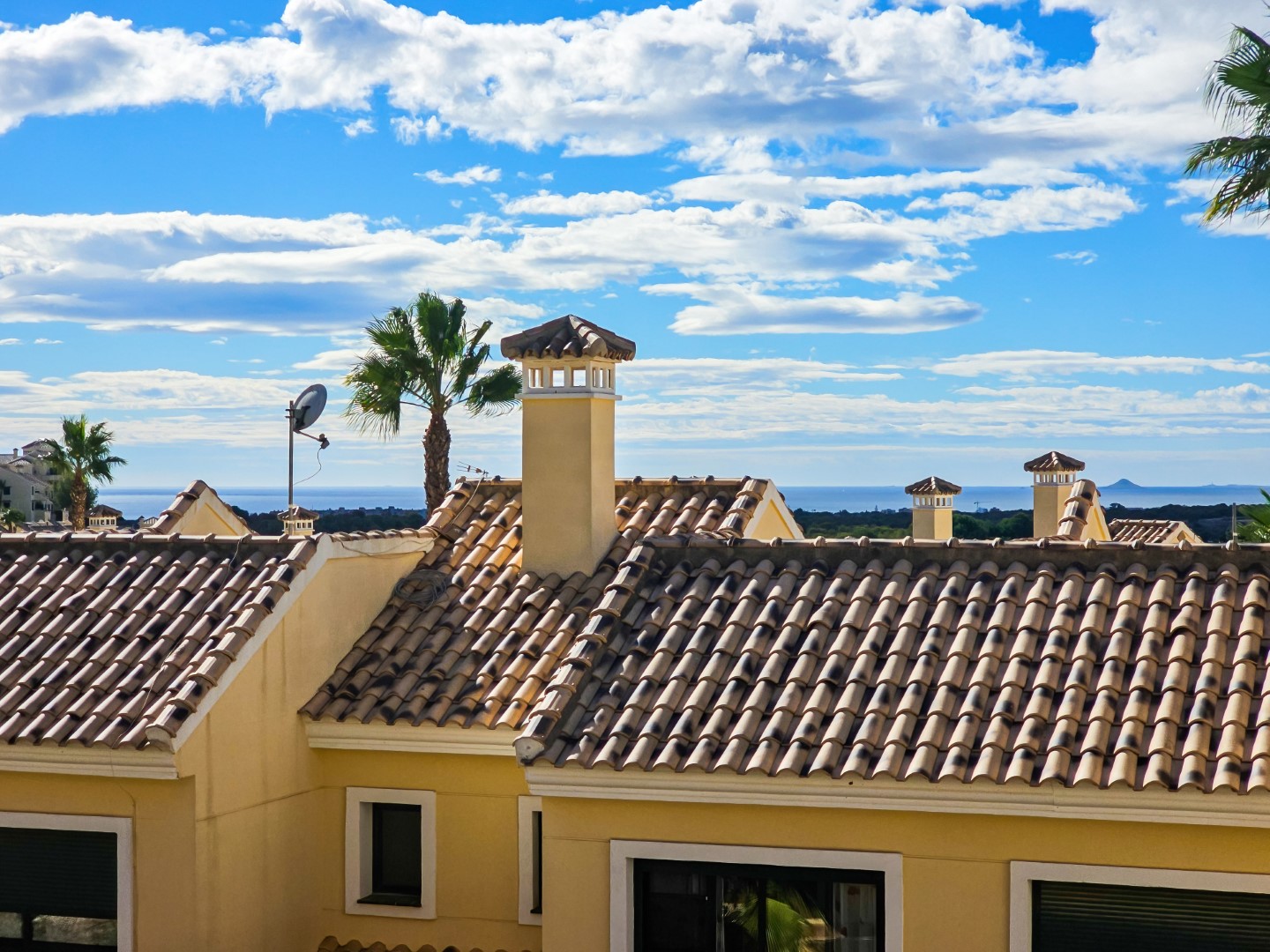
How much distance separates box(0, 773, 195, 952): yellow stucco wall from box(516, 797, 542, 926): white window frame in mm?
2602

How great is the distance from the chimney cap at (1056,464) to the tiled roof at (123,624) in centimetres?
1861

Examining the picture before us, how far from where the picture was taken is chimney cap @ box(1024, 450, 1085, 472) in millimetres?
26781

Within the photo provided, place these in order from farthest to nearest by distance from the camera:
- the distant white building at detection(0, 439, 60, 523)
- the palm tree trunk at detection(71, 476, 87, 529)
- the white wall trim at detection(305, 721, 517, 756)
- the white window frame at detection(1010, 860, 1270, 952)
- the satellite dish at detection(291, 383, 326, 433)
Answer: the distant white building at detection(0, 439, 60, 523) → the palm tree trunk at detection(71, 476, 87, 529) → the satellite dish at detection(291, 383, 326, 433) → the white wall trim at detection(305, 721, 517, 756) → the white window frame at detection(1010, 860, 1270, 952)

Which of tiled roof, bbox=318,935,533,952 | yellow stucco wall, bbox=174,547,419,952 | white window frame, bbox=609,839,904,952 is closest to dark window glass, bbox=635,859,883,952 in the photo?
white window frame, bbox=609,839,904,952

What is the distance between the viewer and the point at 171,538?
12461 mm

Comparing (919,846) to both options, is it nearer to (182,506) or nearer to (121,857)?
(121,857)

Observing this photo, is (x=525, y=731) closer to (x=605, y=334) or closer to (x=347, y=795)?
(x=347, y=795)

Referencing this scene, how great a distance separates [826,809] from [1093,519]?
1533cm

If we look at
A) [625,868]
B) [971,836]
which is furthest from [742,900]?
[971,836]

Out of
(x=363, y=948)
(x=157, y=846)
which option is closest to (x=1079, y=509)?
(x=363, y=948)

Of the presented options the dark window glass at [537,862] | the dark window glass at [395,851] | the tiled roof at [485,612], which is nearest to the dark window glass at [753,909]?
the dark window glass at [537,862]

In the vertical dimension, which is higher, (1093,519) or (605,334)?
(605,334)

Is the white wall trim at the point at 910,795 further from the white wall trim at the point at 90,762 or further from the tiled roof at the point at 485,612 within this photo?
the white wall trim at the point at 90,762

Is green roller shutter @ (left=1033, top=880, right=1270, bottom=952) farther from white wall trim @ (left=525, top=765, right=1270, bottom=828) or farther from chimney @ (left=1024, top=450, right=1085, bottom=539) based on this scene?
chimney @ (left=1024, top=450, right=1085, bottom=539)
